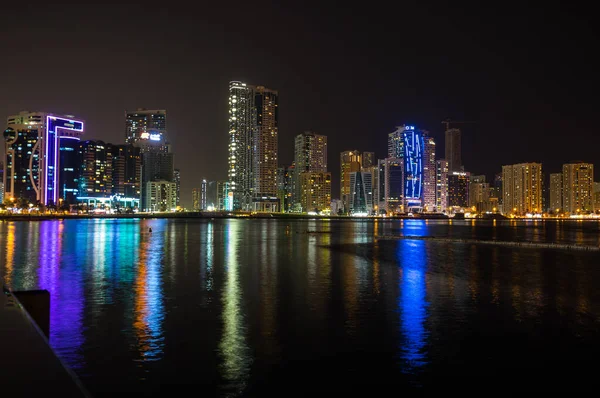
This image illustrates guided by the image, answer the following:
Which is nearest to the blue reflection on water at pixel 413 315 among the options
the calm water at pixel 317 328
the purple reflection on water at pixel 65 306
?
the calm water at pixel 317 328

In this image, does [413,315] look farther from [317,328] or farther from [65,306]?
[65,306]

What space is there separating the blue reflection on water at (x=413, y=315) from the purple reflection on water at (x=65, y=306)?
26.5 feet

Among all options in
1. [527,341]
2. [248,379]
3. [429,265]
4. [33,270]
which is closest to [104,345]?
[248,379]

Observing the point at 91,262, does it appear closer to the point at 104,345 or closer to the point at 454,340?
the point at 104,345

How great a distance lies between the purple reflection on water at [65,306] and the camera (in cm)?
1267

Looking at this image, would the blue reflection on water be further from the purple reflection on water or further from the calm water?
the purple reflection on water

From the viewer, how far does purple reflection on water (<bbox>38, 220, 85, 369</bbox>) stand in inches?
499

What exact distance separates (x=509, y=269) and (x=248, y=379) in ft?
89.0

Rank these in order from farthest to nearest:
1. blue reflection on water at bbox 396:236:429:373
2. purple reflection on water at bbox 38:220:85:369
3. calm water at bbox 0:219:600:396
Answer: purple reflection on water at bbox 38:220:85:369
blue reflection on water at bbox 396:236:429:373
calm water at bbox 0:219:600:396

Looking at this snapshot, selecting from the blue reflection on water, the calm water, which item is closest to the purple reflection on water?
the calm water

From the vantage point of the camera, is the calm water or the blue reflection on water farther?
the blue reflection on water

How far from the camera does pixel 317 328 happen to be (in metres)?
15.4

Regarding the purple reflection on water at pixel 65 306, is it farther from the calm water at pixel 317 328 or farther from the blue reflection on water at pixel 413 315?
the blue reflection on water at pixel 413 315

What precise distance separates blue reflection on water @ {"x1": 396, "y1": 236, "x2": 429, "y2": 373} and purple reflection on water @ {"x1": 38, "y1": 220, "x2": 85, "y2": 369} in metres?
8.07
